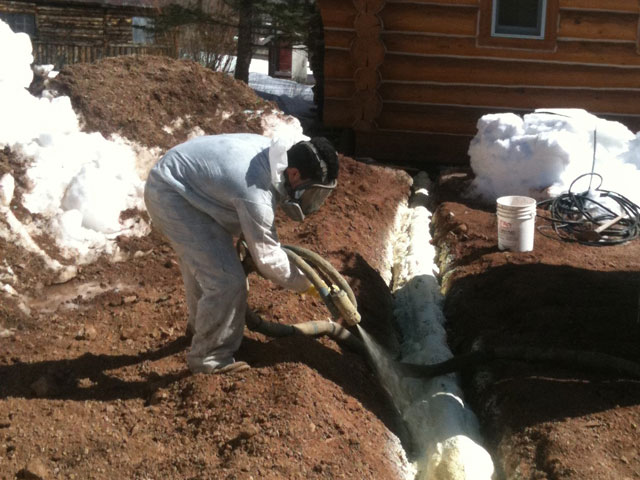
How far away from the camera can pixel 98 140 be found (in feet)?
25.5

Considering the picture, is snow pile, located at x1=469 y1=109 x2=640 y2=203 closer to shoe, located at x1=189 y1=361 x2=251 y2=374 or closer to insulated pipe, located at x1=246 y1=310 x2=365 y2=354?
insulated pipe, located at x1=246 y1=310 x2=365 y2=354

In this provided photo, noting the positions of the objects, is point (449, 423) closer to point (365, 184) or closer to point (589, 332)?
point (589, 332)

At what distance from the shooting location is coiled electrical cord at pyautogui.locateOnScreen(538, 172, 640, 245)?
741cm

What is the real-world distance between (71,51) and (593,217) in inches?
508

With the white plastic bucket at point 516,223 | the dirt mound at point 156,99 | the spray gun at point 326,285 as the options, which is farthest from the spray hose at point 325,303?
the dirt mound at point 156,99

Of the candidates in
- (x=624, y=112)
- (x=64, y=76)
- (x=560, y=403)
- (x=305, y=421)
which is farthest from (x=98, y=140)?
(x=624, y=112)

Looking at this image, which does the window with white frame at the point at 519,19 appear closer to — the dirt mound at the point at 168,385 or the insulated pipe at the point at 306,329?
the dirt mound at the point at 168,385

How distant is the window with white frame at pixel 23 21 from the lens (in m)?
19.7

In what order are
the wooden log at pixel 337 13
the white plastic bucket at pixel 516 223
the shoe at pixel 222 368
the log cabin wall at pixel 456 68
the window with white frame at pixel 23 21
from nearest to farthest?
the shoe at pixel 222 368 → the white plastic bucket at pixel 516 223 → the wooden log at pixel 337 13 → the log cabin wall at pixel 456 68 → the window with white frame at pixel 23 21

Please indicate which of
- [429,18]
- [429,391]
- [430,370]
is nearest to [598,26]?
[429,18]

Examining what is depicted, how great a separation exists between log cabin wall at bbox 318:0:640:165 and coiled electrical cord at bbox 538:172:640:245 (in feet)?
7.54

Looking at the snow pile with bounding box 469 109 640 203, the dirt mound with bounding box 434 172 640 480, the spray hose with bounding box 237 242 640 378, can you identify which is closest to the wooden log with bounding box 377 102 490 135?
the snow pile with bounding box 469 109 640 203

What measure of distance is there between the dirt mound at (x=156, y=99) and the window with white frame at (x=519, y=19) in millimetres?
2843

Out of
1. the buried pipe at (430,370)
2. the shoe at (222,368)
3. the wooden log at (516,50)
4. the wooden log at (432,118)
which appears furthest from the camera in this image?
the wooden log at (432,118)
